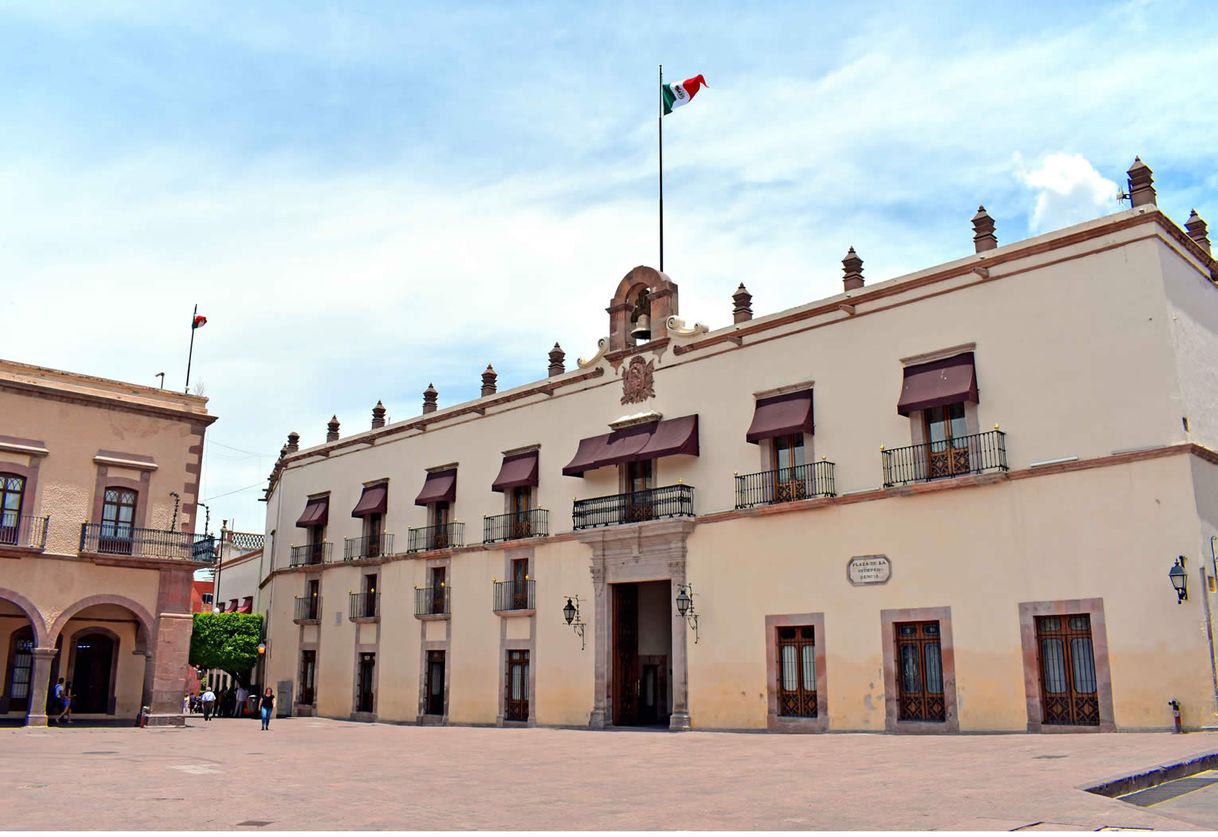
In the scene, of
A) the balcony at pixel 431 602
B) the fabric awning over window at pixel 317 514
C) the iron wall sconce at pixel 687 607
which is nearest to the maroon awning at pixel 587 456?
the iron wall sconce at pixel 687 607

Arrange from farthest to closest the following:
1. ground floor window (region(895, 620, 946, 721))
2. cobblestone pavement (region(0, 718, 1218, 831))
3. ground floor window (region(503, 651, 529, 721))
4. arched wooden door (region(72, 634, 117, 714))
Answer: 1. ground floor window (region(503, 651, 529, 721))
2. arched wooden door (region(72, 634, 117, 714))
3. ground floor window (region(895, 620, 946, 721))
4. cobblestone pavement (region(0, 718, 1218, 831))

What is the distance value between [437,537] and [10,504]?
1113cm

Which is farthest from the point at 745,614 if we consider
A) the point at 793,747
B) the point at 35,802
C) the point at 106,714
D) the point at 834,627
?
the point at 106,714

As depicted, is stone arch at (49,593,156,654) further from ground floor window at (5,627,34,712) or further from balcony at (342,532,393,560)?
balcony at (342,532,393,560)

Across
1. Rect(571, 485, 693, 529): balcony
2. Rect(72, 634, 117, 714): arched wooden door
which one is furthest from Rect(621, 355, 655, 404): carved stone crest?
Rect(72, 634, 117, 714): arched wooden door

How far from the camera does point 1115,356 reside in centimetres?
1770

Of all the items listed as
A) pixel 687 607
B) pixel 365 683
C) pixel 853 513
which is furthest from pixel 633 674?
pixel 365 683

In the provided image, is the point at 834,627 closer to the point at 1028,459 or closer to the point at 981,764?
the point at 1028,459

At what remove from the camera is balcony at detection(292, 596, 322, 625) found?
34.9 meters

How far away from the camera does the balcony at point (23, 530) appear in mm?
23484

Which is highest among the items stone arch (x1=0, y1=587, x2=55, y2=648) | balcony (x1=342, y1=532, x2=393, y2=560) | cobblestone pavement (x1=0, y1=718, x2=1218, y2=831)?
balcony (x1=342, y1=532, x2=393, y2=560)

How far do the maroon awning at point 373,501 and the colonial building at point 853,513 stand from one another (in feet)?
4.99

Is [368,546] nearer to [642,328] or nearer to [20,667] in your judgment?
[20,667]

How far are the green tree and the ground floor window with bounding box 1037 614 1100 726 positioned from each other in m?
27.7
